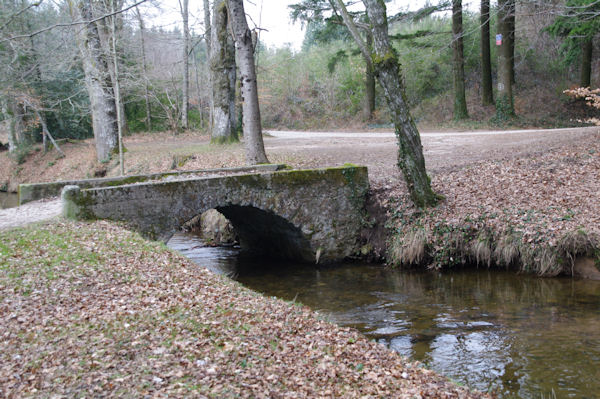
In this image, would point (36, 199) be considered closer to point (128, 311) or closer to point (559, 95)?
point (128, 311)

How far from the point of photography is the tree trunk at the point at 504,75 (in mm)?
22509

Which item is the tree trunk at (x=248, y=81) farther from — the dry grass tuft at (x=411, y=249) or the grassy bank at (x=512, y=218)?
the dry grass tuft at (x=411, y=249)

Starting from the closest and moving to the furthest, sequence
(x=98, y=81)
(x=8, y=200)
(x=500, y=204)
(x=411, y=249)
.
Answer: (x=500, y=204) → (x=411, y=249) → (x=98, y=81) → (x=8, y=200)

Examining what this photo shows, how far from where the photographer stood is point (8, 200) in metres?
22.6

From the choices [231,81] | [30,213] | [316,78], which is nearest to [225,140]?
[231,81]

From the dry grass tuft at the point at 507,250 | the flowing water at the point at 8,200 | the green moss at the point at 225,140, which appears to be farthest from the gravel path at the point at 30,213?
the flowing water at the point at 8,200

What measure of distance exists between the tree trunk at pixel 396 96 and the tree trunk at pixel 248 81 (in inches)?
147

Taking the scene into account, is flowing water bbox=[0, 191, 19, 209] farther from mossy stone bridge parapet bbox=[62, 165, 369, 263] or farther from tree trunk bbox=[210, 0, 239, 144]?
mossy stone bridge parapet bbox=[62, 165, 369, 263]

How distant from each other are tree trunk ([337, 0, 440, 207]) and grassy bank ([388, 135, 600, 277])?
549mm

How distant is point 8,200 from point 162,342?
21272 mm

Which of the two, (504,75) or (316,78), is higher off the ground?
(316,78)

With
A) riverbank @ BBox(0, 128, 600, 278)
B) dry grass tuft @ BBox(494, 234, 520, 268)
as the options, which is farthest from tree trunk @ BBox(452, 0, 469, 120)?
dry grass tuft @ BBox(494, 234, 520, 268)

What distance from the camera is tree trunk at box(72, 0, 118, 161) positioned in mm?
17125

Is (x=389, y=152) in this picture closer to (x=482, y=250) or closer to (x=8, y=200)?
(x=482, y=250)
